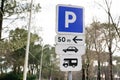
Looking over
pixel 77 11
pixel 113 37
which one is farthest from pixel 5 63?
pixel 77 11

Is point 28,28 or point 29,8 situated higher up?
point 29,8

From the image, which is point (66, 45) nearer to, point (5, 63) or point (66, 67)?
point (66, 67)

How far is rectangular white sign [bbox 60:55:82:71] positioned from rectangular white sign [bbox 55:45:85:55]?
0.07 metres

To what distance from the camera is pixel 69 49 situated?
5527 mm

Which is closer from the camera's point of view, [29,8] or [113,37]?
[29,8]

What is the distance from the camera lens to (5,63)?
225 ft

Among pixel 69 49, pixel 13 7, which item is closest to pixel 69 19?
pixel 69 49

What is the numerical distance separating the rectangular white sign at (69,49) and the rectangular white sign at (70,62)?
0.23ft

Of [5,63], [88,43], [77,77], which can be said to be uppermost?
[88,43]

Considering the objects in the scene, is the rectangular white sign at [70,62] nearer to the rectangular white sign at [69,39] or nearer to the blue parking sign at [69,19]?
the rectangular white sign at [69,39]

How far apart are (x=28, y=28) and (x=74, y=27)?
2000cm

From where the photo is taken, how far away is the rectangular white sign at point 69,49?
5.49 m

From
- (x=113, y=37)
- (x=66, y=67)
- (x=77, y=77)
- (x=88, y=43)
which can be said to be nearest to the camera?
(x=66, y=67)

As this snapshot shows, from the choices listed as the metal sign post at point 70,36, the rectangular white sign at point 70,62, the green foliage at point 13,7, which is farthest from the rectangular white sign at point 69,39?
the green foliage at point 13,7
